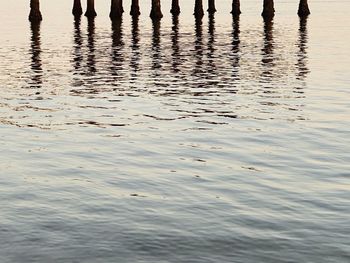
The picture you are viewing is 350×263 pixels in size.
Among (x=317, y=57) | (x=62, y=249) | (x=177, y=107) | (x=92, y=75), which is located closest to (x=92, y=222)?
(x=62, y=249)

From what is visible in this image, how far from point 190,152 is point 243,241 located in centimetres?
616

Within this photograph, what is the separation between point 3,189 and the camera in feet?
43.4

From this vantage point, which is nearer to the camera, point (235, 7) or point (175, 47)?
point (175, 47)

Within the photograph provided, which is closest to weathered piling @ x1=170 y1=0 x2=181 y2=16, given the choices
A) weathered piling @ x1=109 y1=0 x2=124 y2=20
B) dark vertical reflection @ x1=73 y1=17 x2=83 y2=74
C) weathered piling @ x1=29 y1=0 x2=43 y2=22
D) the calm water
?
weathered piling @ x1=109 y1=0 x2=124 y2=20

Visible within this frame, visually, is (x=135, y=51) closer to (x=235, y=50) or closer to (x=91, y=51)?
(x=91, y=51)

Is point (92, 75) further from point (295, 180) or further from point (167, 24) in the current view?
point (167, 24)

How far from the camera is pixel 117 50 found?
42.6 m

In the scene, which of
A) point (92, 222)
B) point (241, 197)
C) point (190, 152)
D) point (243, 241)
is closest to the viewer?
point (243, 241)

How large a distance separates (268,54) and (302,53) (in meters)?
1.78

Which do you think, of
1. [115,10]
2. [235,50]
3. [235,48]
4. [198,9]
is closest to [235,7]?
[198,9]

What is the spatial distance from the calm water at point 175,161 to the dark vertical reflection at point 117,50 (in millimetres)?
386

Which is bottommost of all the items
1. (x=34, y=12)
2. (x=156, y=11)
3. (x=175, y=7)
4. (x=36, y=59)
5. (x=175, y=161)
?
(x=175, y=7)

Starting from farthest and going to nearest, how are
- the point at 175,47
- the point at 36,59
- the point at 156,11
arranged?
the point at 156,11 → the point at 175,47 → the point at 36,59

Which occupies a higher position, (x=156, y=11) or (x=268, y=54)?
(x=156, y=11)
